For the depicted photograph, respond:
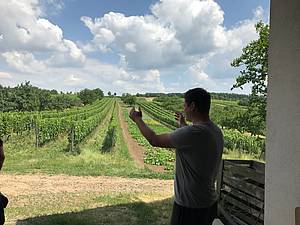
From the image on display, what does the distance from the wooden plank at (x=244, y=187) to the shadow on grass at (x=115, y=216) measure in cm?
122

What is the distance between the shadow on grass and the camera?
4828mm

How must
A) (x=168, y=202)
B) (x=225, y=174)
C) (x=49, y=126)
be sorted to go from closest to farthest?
(x=225, y=174) < (x=168, y=202) < (x=49, y=126)

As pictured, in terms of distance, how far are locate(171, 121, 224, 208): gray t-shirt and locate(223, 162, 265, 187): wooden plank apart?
1.74 metres

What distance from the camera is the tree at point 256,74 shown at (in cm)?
1029

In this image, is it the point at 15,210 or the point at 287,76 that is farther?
the point at 15,210

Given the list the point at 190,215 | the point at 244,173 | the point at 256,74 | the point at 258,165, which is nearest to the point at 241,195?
the point at 244,173

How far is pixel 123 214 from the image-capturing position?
527 cm

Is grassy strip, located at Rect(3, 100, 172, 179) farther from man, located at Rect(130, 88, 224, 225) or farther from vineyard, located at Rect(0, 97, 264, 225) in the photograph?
man, located at Rect(130, 88, 224, 225)

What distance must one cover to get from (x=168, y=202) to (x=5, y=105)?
3223 centimetres

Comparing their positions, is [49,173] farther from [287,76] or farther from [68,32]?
[68,32]

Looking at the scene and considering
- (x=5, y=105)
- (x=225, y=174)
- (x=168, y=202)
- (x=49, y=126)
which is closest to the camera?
(x=225, y=174)

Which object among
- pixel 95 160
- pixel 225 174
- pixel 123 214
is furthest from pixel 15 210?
pixel 95 160

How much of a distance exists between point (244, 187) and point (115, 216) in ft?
7.23

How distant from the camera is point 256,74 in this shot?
10.6 metres
